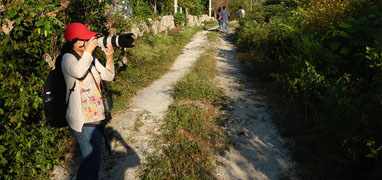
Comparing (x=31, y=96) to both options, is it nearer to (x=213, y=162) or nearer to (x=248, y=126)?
(x=213, y=162)

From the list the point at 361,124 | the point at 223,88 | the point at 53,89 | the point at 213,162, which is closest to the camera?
the point at 53,89

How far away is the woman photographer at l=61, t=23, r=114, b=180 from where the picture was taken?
3840 millimetres

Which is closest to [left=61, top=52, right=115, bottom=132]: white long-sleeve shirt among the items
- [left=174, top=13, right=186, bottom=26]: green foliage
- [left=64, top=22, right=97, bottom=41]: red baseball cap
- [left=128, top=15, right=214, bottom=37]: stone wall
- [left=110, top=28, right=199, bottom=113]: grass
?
[left=64, top=22, right=97, bottom=41]: red baseball cap

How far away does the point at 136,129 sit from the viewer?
22.8 feet

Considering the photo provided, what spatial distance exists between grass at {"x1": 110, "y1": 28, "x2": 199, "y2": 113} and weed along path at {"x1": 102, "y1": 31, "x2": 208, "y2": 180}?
0.78 feet

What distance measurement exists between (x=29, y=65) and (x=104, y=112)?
1501 millimetres

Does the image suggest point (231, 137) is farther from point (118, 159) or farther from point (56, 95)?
point (56, 95)

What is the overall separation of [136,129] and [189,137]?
1089mm

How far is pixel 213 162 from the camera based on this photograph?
5684 mm

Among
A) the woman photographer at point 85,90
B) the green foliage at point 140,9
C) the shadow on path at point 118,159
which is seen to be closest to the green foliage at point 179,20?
the green foliage at point 140,9

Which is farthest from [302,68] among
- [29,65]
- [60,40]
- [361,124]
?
[29,65]

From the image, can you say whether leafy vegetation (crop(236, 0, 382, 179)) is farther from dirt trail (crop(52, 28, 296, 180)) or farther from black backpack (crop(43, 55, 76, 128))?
black backpack (crop(43, 55, 76, 128))

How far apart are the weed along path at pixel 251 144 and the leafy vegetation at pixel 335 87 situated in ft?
0.99

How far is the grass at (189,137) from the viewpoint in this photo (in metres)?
5.35
